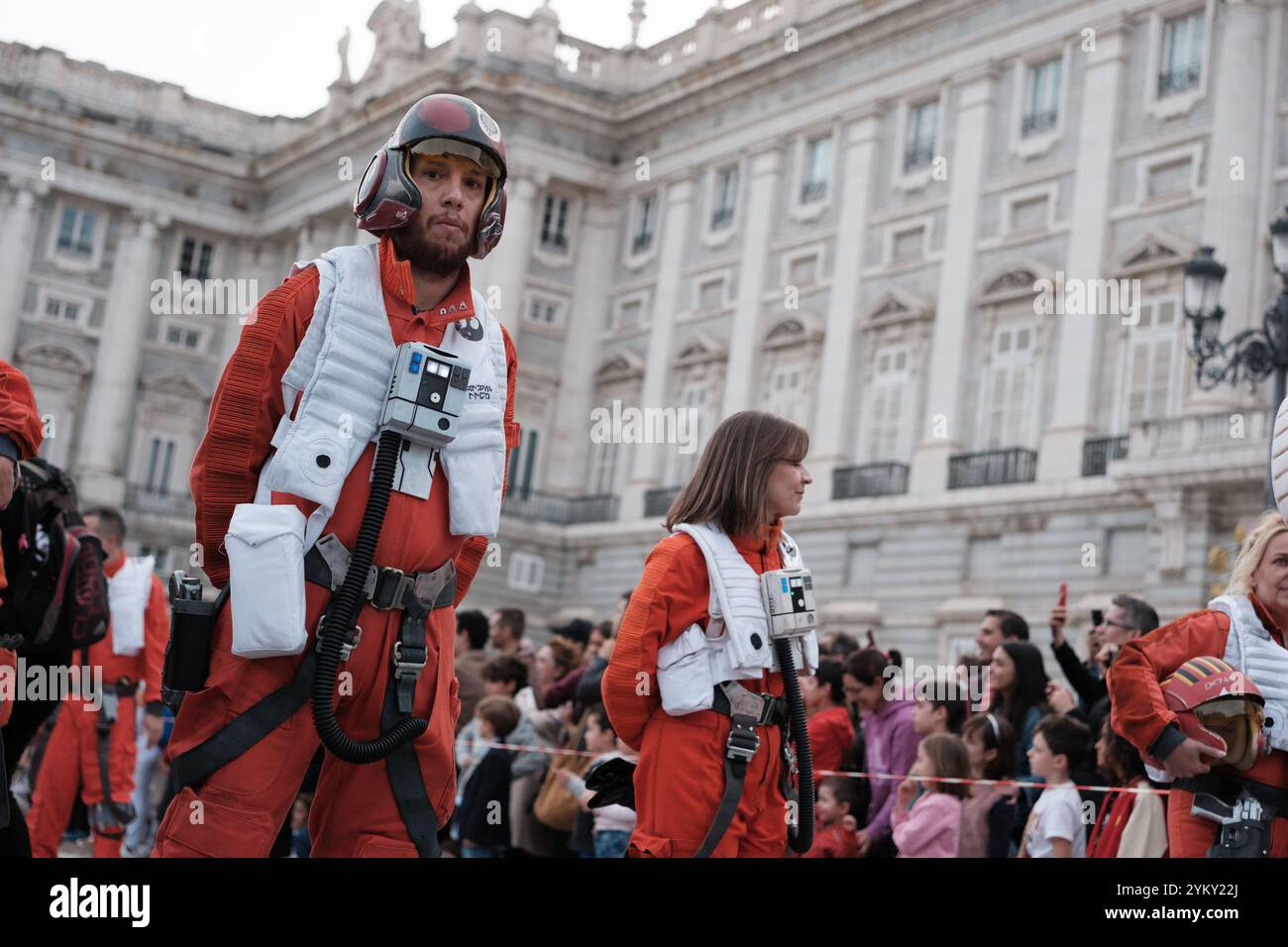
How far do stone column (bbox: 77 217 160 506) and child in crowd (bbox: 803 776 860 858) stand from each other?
37594 millimetres

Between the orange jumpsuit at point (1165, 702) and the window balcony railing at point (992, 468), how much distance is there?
21.7 metres

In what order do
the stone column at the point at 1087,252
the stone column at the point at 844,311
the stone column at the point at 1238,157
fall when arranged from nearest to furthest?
the stone column at the point at 1238,157 < the stone column at the point at 1087,252 < the stone column at the point at 844,311

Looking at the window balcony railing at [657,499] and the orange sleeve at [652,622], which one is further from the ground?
the window balcony railing at [657,499]

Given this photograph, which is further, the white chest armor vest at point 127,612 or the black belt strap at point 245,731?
the white chest armor vest at point 127,612

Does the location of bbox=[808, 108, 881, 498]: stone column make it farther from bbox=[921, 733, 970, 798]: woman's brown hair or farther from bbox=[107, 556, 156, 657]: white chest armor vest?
bbox=[921, 733, 970, 798]: woman's brown hair

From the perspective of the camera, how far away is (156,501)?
44.4m

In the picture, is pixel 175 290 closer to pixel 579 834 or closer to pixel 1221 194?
pixel 1221 194

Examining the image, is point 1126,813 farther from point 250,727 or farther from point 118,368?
point 118,368

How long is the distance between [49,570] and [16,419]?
1.72 metres

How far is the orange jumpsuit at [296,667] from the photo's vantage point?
373 centimetres

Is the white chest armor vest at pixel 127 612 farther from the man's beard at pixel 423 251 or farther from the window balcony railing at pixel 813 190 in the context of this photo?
the window balcony railing at pixel 813 190

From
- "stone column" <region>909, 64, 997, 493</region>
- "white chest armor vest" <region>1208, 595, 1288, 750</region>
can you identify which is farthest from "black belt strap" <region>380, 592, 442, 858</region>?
"stone column" <region>909, 64, 997, 493</region>

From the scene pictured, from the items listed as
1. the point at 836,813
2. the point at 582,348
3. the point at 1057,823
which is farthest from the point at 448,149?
the point at 582,348

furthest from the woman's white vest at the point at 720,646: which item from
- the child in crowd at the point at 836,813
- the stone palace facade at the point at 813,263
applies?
the stone palace facade at the point at 813,263
